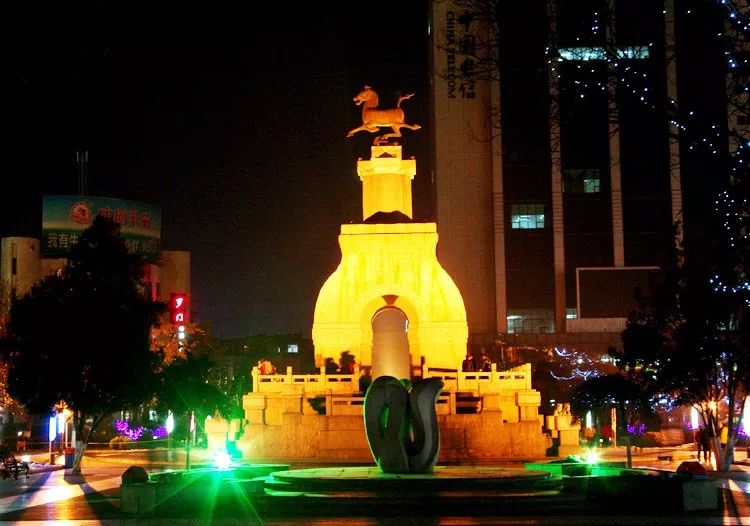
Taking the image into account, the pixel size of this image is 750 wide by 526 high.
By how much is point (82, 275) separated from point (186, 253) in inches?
1913

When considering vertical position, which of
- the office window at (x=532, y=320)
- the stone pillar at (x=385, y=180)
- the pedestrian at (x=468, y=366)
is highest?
the stone pillar at (x=385, y=180)

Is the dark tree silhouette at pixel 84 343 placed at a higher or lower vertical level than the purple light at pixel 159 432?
higher

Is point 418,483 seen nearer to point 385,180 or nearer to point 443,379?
point 443,379

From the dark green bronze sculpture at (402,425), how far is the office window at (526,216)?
49576mm

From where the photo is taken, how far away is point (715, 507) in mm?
23344

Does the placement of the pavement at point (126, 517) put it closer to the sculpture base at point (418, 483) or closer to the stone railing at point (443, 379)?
the sculpture base at point (418, 483)

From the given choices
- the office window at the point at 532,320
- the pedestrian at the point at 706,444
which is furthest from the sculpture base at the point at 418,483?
the office window at the point at 532,320

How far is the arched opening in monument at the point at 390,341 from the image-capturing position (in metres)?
52.9

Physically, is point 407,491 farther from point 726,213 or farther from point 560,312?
point 560,312

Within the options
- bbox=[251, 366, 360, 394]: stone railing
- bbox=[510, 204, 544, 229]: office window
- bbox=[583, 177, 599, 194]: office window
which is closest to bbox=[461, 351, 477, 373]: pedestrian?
bbox=[251, 366, 360, 394]: stone railing

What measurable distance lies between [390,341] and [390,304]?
2.10m

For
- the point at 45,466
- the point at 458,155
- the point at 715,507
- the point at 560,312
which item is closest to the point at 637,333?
the point at 715,507

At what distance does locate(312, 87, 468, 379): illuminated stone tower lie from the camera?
2016 inches

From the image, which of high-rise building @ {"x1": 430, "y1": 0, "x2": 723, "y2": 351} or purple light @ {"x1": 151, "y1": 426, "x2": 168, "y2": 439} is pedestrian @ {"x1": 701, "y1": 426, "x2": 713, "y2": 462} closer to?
high-rise building @ {"x1": 430, "y1": 0, "x2": 723, "y2": 351}
